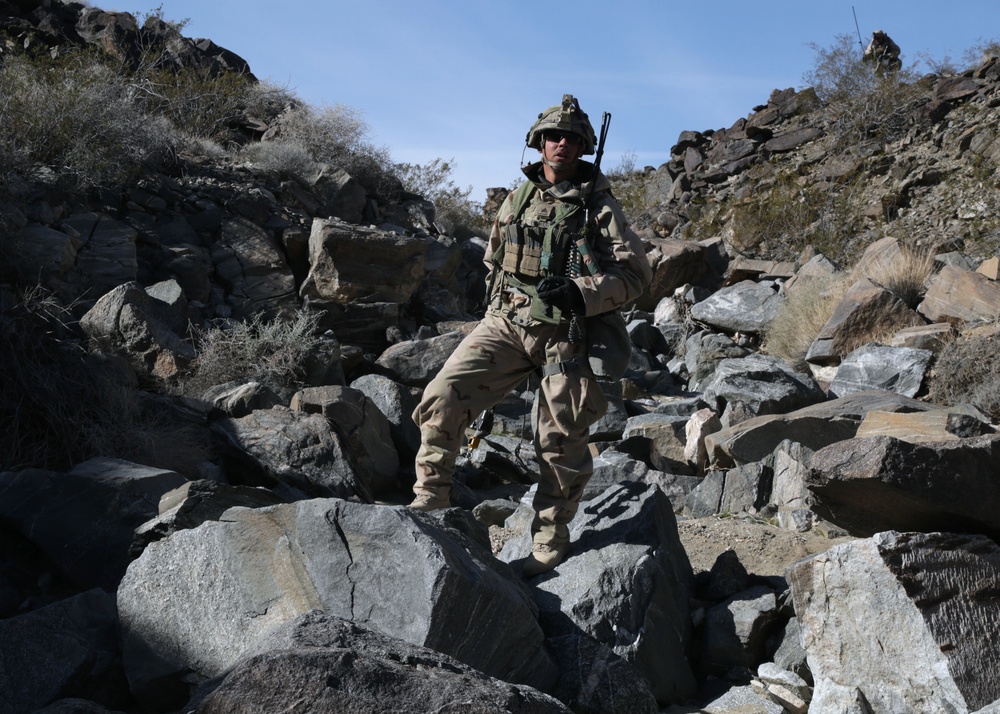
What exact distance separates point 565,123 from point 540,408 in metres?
1.22

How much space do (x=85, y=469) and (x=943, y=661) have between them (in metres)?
3.98

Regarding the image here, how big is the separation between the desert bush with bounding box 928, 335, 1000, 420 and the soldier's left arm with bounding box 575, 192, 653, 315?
5.95 m

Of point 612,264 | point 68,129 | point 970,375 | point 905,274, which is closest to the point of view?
point 612,264

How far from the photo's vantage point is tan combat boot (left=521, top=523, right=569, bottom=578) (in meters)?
3.89

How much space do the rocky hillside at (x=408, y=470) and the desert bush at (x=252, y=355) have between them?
0.04 metres

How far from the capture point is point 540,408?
12.9 ft

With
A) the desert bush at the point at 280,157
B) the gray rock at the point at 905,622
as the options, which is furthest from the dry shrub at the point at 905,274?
the gray rock at the point at 905,622

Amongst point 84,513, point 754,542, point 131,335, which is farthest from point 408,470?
point 84,513

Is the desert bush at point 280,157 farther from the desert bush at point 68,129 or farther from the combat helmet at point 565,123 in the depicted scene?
the combat helmet at point 565,123

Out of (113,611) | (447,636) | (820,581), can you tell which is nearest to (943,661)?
(820,581)

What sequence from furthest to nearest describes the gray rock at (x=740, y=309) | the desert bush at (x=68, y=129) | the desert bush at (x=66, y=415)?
the gray rock at (x=740, y=309) < the desert bush at (x=68, y=129) < the desert bush at (x=66, y=415)

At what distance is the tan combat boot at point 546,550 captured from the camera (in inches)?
153

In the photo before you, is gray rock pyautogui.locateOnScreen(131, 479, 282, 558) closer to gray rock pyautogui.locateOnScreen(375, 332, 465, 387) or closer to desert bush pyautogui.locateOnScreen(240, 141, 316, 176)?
gray rock pyautogui.locateOnScreen(375, 332, 465, 387)

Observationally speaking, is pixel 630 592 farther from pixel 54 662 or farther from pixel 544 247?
pixel 54 662
